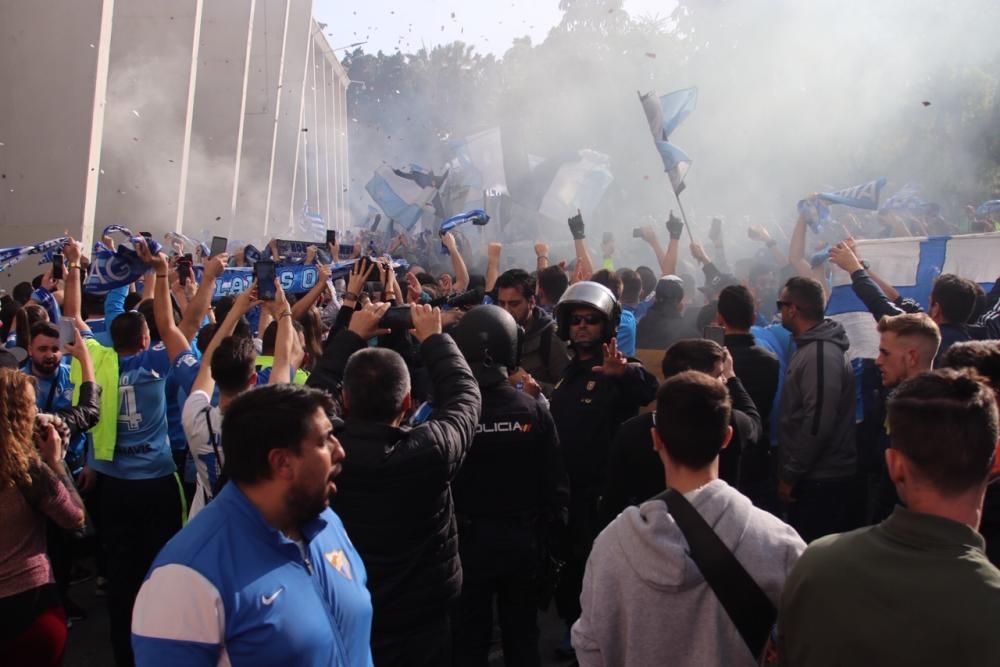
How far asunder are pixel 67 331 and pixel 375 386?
261cm

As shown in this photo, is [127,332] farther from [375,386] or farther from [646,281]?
[646,281]

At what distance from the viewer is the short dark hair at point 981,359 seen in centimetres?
277

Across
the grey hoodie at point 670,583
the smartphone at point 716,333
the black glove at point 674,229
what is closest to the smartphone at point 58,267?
the smartphone at point 716,333

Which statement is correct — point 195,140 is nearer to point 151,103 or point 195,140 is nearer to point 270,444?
point 151,103

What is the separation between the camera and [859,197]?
909 cm

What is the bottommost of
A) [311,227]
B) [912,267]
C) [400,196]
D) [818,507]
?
[818,507]

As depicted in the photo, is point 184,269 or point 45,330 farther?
point 184,269

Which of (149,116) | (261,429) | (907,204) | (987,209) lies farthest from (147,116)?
(261,429)

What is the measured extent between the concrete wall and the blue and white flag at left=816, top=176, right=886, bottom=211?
8.52 meters

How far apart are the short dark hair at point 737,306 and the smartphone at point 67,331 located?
3.37 metres

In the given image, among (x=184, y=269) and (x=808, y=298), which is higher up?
(x=808, y=298)

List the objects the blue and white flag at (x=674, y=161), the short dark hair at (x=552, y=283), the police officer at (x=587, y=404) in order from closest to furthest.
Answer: the police officer at (x=587, y=404)
the short dark hair at (x=552, y=283)
the blue and white flag at (x=674, y=161)

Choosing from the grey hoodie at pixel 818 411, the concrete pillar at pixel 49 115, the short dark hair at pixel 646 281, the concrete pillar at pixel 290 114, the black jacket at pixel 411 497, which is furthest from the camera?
the concrete pillar at pixel 290 114

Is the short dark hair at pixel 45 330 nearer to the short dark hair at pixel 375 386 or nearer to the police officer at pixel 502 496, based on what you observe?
the police officer at pixel 502 496
